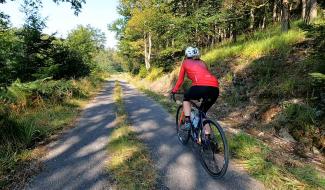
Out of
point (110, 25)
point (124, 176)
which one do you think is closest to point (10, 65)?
point (124, 176)

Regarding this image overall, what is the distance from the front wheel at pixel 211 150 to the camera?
4.75 m

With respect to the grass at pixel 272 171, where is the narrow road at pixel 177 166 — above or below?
below

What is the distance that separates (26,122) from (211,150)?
15.1ft

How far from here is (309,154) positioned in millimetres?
6086

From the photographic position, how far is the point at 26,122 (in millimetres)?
6938

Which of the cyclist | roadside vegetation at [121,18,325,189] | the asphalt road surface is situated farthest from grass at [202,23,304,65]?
the cyclist

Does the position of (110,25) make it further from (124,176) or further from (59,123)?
(124,176)

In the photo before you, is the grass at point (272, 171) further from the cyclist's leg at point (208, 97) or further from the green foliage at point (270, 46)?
the green foliage at point (270, 46)

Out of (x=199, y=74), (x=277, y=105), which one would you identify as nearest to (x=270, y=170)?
(x=199, y=74)

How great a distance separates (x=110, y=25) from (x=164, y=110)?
131 ft

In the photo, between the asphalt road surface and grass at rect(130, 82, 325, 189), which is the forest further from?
the asphalt road surface

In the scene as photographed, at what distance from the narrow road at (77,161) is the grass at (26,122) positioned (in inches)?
15.1

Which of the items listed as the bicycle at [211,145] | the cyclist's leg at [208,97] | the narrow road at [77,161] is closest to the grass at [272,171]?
the bicycle at [211,145]

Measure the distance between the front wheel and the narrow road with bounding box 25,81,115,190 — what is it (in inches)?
68.6
